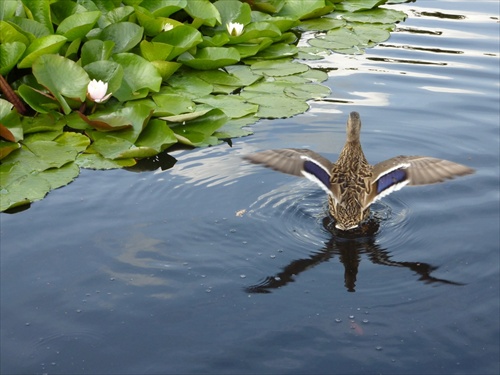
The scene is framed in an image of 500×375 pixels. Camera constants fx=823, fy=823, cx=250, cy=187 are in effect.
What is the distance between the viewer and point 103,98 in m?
7.36

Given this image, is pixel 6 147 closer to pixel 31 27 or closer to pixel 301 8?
pixel 31 27

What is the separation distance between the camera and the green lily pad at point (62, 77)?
727cm

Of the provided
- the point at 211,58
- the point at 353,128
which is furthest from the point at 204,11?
the point at 353,128

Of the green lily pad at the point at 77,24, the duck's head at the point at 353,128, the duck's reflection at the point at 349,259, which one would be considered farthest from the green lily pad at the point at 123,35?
the duck's reflection at the point at 349,259

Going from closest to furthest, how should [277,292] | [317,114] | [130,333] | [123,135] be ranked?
[130,333] < [277,292] < [123,135] < [317,114]

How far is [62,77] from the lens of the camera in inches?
290

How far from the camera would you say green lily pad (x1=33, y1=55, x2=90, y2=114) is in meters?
7.27

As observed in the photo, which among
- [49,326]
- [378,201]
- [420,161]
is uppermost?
[420,161]

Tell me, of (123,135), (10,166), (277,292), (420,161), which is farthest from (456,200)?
(10,166)

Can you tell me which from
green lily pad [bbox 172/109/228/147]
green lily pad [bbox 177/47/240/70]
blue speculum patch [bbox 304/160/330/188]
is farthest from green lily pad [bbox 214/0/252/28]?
blue speculum patch [bbox 304/160/330/188]

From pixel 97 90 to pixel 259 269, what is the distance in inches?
106

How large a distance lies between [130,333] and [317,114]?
3819 mm

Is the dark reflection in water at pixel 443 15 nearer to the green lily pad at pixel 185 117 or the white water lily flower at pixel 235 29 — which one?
the white water lily flower at pixel 235 29

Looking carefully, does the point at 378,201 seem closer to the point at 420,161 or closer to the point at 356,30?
the point at 420,161
